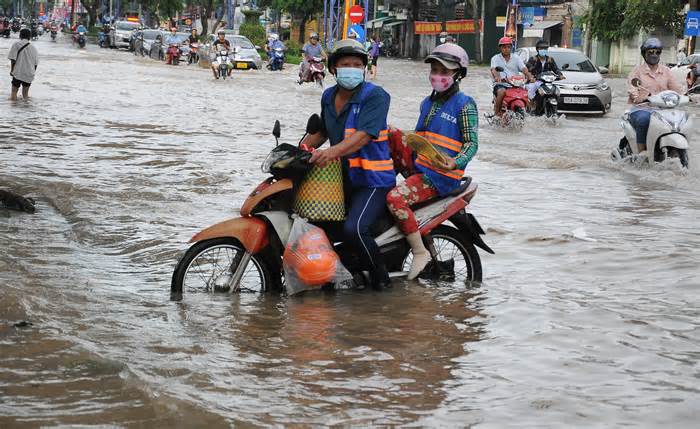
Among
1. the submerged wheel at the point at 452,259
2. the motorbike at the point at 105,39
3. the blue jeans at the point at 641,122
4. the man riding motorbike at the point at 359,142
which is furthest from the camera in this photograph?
the motorbike at the point at 105,39

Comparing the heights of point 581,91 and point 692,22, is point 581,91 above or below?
below

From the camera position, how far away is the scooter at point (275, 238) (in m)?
6.41

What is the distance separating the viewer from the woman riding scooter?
6758mm

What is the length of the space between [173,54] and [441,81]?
38748 mm

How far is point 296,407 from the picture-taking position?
461 cm

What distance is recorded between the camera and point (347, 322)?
20.5 ft

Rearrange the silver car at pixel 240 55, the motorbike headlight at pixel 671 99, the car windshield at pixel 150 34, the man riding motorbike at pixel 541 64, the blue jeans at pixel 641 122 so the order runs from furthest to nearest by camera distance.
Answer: the car windshield at pixel 150 34 → the silver car at pixel 240 55 → the man riding motorbike at pixel 541 64 → the blue jeans at pixel 641 122 → the motorbike headlight at pixel 671 99

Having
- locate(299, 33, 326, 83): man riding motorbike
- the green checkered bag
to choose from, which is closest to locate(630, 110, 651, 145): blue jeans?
A: the green checkered bag

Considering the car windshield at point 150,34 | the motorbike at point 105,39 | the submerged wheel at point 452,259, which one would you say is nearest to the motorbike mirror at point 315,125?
the submerged wheel at point 452,259

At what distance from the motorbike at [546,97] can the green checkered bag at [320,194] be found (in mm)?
15225

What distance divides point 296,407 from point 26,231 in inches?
182

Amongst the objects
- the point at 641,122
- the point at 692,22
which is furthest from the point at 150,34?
the point at 641,122

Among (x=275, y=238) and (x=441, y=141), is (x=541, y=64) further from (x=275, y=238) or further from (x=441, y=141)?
(x=275, y=238)

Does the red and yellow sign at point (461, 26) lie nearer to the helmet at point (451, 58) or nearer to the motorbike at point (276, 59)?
the motorbike at point (276, 59)
